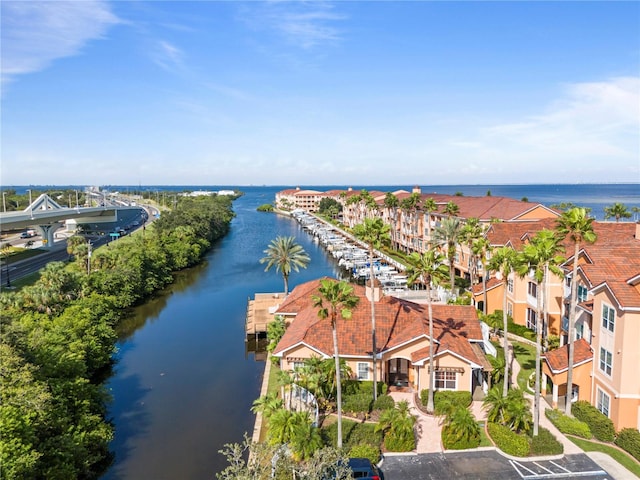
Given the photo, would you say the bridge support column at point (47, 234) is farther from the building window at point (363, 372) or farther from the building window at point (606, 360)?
the building window at point (606, 360)

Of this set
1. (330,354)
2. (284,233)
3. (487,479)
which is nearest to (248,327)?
(330,354)

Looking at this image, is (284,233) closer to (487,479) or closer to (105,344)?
(105,344)

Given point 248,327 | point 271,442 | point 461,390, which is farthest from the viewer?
point 248,327

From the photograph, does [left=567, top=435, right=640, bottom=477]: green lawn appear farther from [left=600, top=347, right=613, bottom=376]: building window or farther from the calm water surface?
the calm water surface

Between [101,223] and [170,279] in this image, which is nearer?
[170,279]

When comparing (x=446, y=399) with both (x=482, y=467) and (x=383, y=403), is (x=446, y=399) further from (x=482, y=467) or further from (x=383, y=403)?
(x=482, y=467)

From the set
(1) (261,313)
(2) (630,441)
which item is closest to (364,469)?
(2) (630,441)
